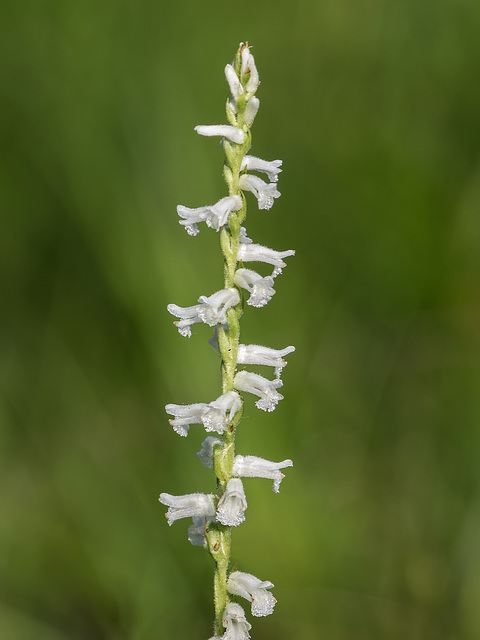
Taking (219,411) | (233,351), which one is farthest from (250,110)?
(219,411)

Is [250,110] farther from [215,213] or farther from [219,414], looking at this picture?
[219,414]

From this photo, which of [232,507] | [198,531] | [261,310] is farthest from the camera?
[261,310]

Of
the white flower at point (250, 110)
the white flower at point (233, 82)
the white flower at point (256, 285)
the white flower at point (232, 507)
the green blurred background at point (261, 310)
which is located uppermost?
the green blurred background at point (261, 310)

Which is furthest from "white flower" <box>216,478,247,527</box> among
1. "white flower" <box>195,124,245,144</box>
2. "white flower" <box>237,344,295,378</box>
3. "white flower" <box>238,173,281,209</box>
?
"white flower" <box>195,124,245,144</box>

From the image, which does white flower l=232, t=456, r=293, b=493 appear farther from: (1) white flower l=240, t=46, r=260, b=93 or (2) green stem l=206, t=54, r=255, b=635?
(1) white flower l=240, t=46, r=260, b=93

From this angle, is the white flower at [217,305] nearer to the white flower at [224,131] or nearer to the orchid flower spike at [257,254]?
the orchid flower spike at [257,254]

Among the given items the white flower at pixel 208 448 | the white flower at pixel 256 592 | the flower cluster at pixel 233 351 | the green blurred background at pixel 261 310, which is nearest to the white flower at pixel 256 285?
the flower cluster at pixel 233 351
